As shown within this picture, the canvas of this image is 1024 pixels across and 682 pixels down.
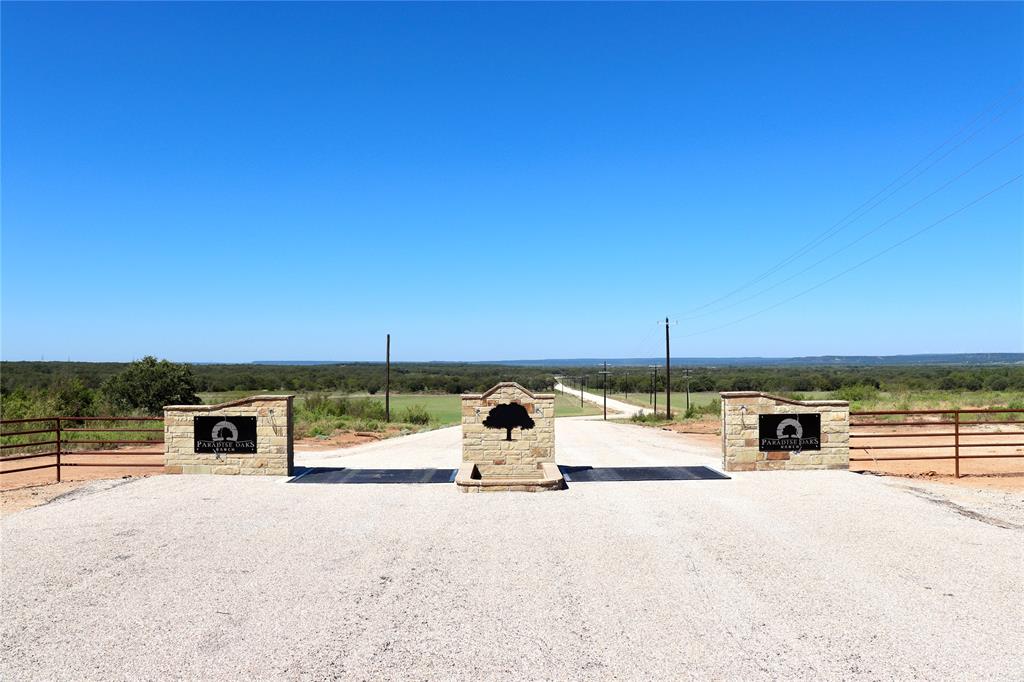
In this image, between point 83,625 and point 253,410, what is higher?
point 253,410

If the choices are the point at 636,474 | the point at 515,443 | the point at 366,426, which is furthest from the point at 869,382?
the point at 515,443

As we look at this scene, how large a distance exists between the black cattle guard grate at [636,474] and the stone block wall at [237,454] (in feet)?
23.4

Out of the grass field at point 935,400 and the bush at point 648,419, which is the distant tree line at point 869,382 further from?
the bush at point 648,419

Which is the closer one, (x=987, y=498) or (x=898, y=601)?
(x=898, y=601)

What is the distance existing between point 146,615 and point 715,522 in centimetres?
863

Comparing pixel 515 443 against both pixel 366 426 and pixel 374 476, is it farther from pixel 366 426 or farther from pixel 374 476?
pixel 366 426

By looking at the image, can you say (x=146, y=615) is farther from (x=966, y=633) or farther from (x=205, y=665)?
(x=966, y=633)

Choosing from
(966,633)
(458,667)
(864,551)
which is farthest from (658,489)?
(458,667)

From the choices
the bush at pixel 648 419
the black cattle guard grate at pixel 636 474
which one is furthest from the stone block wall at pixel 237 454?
the bush at pixel 648 419

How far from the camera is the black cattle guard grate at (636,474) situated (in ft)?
53.3

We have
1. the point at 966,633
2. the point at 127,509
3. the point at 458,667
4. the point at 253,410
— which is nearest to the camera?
the point at 458,667

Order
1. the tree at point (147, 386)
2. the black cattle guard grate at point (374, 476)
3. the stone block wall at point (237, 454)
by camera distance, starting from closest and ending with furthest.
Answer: the black cattle guard grate at point (374, 476) → the stone block wall at point (237, 454) → the tree at point (147, 386)

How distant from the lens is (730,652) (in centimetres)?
650

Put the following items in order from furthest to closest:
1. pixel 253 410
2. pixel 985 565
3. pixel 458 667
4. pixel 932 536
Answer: pixel 253 410 < pixel 932 536 < pixel 985 565 < pixel 458 667
